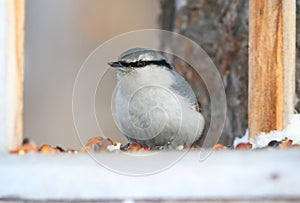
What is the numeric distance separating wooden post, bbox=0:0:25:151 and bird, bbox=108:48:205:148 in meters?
0.61

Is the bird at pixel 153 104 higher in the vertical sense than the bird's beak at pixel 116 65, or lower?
lower

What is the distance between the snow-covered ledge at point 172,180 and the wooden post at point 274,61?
0.93m

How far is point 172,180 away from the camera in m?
1.70

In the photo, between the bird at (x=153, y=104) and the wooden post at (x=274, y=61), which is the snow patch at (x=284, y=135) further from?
the bird at (x=153, y=104)

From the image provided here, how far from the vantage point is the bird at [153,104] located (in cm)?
254

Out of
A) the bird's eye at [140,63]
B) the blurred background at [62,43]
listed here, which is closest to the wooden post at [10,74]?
the bird's eye at [140,63]

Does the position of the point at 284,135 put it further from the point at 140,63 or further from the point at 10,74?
the point at 10,74

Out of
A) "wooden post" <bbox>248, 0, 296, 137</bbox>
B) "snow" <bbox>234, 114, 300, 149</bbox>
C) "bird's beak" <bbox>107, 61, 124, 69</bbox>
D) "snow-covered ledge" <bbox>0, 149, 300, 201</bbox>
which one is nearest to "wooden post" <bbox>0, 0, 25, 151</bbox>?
"snow-covered ledge" <bbox>0, 149, 300, 201</bbox>

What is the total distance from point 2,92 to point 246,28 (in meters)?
2.12

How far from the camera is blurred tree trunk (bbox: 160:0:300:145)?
3.84 meters

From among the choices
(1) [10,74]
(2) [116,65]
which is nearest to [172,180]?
(1) [10,74]

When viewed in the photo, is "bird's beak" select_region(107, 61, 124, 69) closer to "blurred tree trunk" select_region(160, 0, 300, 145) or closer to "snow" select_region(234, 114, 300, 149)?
"snow" select_region(234, 114, 300, 149)

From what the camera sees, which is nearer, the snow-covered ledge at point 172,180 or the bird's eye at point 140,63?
the snow-covered ledge at point 172,180

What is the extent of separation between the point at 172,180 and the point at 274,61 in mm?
1101
